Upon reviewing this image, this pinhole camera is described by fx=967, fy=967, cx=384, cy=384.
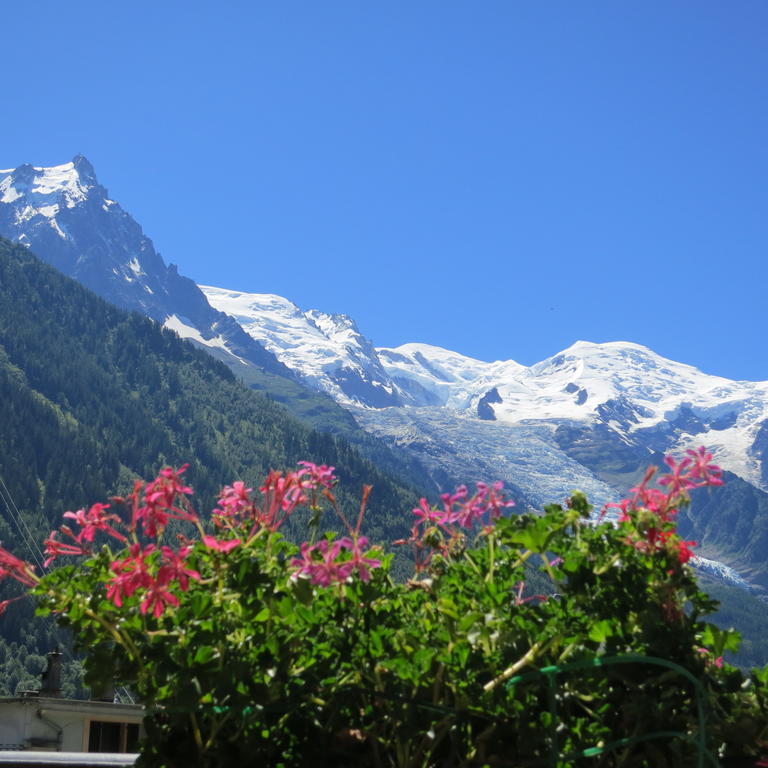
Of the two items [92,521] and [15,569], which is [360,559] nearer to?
[92,521]

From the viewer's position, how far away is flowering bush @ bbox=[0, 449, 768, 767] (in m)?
1.74

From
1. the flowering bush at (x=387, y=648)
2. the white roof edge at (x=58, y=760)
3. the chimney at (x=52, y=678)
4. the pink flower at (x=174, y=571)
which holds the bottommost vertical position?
the chimney at (x=52, y=678)

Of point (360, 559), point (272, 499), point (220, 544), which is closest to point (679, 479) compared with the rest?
point (360, 559)

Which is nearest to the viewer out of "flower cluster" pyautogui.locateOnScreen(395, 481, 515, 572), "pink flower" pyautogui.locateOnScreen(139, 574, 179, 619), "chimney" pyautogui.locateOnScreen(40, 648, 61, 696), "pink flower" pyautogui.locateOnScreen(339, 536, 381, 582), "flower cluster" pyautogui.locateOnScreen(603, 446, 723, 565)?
"pink flower" pyautogui.locateOnScreen(139, 574, 179, 619)

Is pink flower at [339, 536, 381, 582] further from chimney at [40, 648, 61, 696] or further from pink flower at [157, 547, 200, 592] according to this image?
chimney at [40, 648, 61, 696]

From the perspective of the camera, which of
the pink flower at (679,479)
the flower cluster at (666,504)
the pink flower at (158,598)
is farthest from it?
the pink flower at (679,479)

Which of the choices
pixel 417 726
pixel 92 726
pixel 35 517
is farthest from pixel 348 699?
pixel 35 517

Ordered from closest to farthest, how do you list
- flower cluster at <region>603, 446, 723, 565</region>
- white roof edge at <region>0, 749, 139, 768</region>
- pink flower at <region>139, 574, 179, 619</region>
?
pink flower at <region>139, 574, 179, 619</region>, flower cluster at <region>603, 446, 723, 565</region>, white roof edge at <region>0, 749, 139, 768</region>

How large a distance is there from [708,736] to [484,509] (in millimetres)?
700

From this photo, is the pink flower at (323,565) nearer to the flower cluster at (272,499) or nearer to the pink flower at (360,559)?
the pink flower at (360,559)

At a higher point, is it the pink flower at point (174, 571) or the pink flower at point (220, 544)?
the pink flower at point (220, 544)

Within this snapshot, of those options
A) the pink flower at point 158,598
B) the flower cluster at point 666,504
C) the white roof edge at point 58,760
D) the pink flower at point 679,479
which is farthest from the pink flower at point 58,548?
the pink flower at point 679,479

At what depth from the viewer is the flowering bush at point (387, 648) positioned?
5.69ft

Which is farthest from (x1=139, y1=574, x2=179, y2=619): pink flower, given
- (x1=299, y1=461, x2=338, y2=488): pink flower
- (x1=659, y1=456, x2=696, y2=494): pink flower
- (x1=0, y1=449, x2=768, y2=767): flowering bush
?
(x1=659, y1=456, x2=696, y2=494): pink flower
